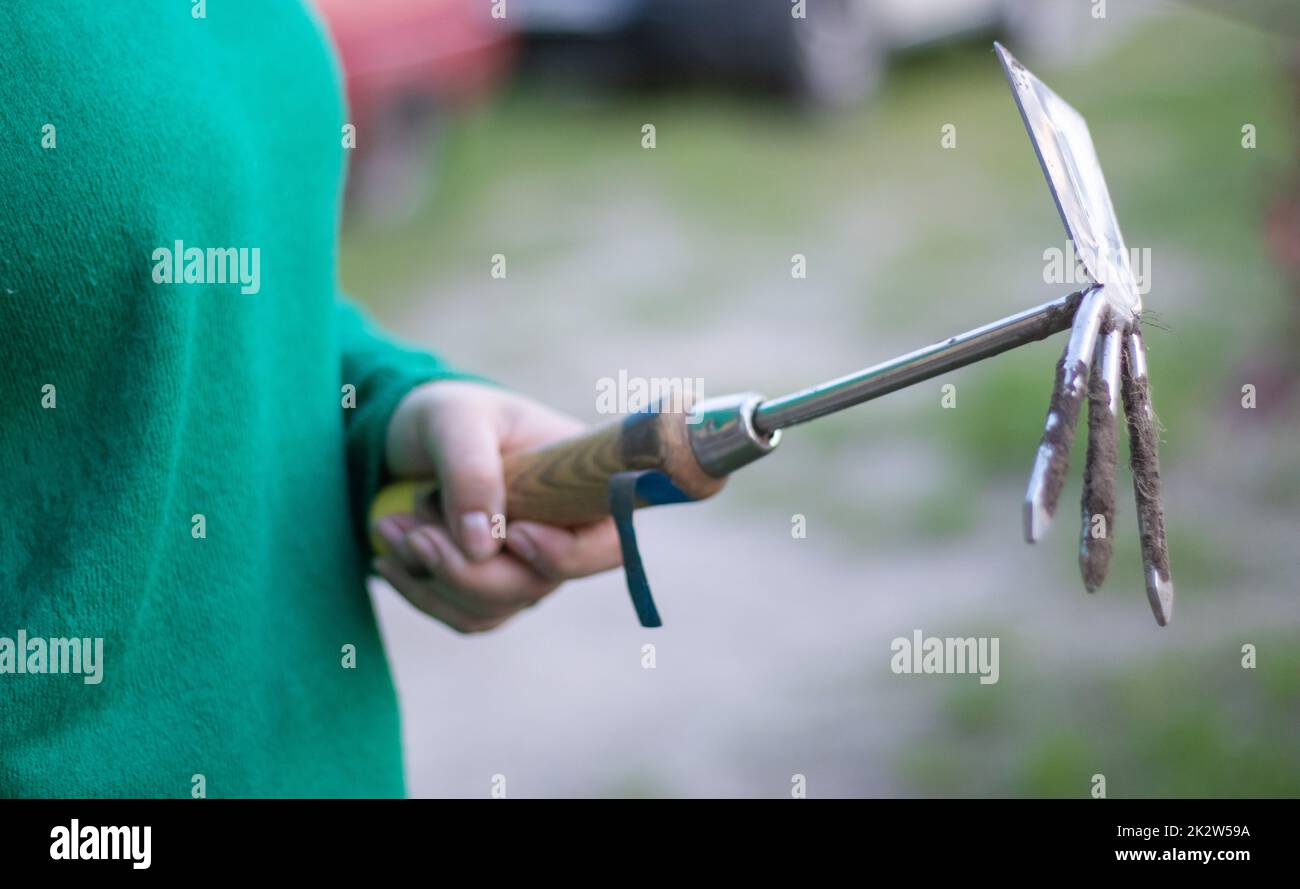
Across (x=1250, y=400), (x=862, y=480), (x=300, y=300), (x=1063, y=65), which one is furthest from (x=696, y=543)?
(x=1063, y=65)

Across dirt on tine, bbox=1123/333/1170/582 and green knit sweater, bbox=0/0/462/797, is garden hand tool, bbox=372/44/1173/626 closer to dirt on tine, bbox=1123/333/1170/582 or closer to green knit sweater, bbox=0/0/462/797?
dirt on tine, bbox=1123/333/1170/582

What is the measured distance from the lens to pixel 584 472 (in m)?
1.23

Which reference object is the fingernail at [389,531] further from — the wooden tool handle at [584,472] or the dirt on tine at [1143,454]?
the dirt on tine at [1143,454]

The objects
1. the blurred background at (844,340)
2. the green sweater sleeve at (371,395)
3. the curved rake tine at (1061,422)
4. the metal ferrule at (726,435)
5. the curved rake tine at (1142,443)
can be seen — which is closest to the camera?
the curved rake tine at (1061,422)

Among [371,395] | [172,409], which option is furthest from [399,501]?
[172,409]

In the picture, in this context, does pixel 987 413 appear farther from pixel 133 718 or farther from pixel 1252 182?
pixel 133 718

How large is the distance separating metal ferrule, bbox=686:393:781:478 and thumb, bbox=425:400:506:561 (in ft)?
0.74

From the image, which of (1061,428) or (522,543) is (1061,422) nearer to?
(1061,428)

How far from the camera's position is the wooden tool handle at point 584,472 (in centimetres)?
116

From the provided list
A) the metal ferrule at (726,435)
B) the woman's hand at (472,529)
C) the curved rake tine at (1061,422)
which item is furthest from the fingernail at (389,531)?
the curved rake tine at (1061,422)

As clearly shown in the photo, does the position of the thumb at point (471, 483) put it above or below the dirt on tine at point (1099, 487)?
above

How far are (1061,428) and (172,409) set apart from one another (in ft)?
2.24

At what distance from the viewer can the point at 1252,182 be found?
5836 mm

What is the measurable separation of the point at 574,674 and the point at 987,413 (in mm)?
1705
